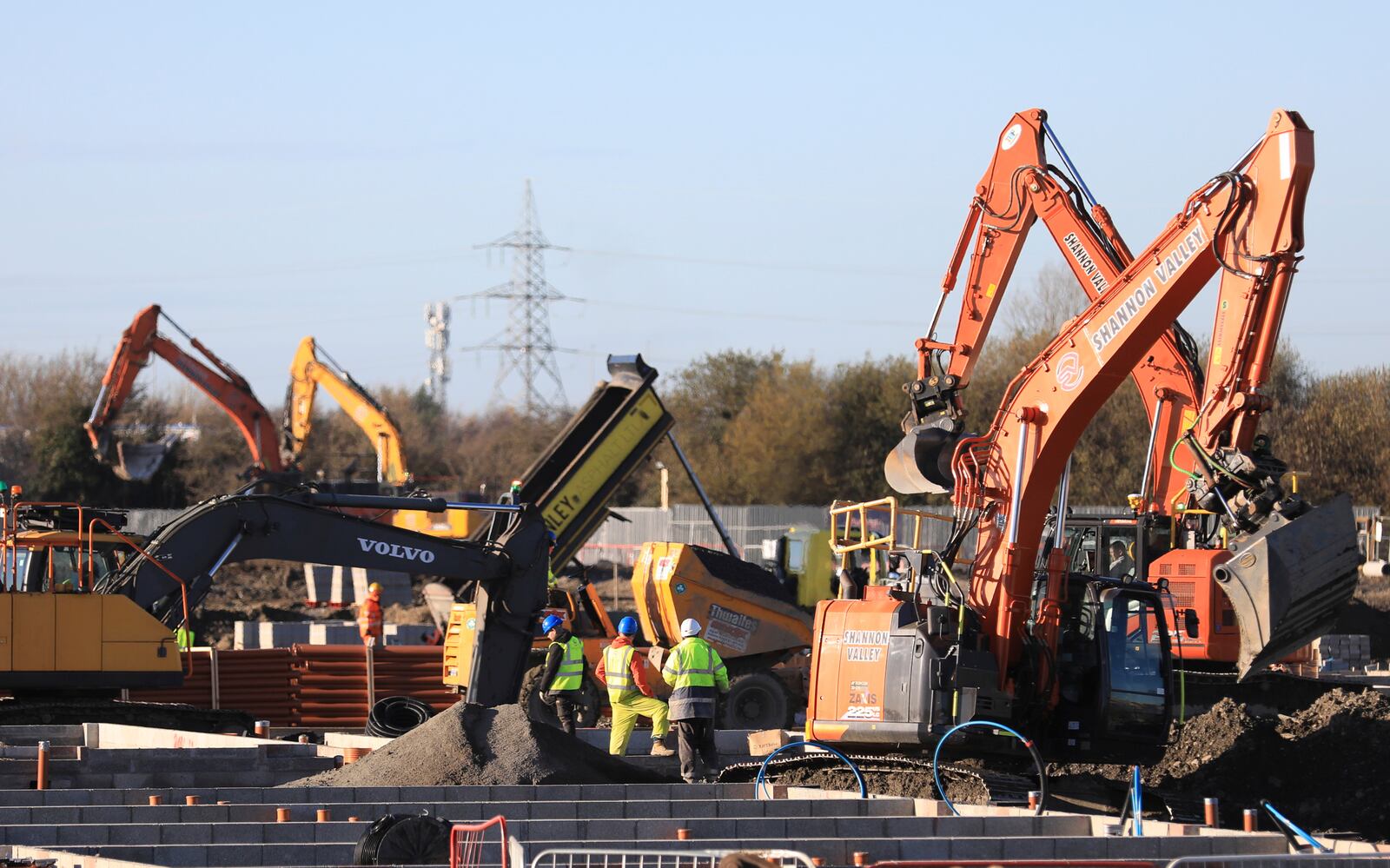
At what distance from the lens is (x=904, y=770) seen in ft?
→ 46.6

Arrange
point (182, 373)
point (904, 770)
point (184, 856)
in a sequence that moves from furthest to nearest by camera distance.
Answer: point (182, 373)
point (904, 770)
point (184, 856)

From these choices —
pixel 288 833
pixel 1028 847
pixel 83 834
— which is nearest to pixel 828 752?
pixel 1028 847

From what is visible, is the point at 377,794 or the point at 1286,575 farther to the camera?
the point at 1286,575

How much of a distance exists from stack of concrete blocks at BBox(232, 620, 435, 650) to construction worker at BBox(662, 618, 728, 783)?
580 inches

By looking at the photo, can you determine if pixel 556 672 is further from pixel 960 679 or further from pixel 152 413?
pixel 152 413

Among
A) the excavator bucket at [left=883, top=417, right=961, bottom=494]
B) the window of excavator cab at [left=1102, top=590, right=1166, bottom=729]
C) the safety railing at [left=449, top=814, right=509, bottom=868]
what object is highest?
the excavator bucket at [left=883, top=417, right=961, bottom=494]

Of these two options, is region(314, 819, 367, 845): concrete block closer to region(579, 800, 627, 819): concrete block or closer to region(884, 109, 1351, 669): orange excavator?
region(579, 800, 627, 819): concrete block

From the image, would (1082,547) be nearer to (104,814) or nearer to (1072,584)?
(1072,584)

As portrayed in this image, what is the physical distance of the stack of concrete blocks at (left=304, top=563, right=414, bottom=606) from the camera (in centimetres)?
4119

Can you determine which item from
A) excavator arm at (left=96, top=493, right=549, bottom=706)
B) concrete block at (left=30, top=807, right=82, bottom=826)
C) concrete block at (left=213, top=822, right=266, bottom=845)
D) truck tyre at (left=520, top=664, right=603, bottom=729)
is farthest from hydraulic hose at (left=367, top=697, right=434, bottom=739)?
concrete block at (left=213, top=822, right=266, bottom=845)

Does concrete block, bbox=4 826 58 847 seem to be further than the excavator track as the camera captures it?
No

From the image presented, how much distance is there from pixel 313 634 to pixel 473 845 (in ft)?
68.7

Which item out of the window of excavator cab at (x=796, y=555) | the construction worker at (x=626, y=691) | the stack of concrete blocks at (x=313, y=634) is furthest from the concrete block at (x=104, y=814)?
the stack of concrete blocks at (x=313, y=634)

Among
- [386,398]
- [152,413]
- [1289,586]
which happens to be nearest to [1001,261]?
[1289,586]
